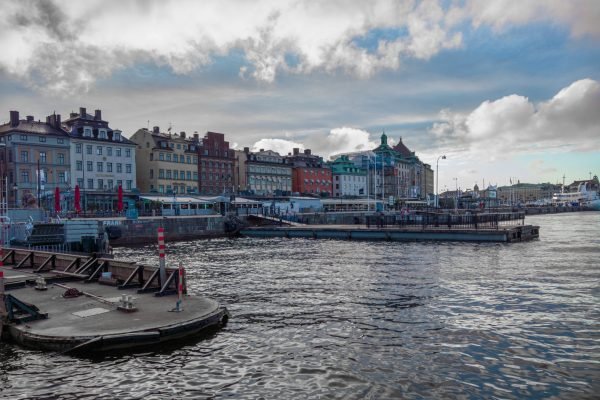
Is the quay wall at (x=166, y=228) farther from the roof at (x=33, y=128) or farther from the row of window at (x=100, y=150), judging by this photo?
the roof at (x=33, y=128)

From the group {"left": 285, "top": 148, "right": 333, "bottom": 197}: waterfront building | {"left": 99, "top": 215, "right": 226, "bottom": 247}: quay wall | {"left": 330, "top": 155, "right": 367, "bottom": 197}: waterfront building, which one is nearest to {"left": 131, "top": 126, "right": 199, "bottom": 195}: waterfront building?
{"left": 99, "top": 215, "right": 226, "bottom": 247}: quay wall

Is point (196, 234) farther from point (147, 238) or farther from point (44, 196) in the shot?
point (44, 196)

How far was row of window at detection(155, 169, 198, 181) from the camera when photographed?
99.8 meters

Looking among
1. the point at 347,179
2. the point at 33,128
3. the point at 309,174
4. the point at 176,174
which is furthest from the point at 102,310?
the point at 347,179

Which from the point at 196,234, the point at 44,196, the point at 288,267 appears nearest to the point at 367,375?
the point at 288,267

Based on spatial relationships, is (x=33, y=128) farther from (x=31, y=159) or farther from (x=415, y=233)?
(x=415, y=233)

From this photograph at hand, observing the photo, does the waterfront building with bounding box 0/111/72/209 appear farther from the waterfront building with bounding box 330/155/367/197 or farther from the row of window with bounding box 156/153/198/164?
the waterfront building with bounding box 330/155/367/197

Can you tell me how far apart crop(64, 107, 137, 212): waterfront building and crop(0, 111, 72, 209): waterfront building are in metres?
2.14

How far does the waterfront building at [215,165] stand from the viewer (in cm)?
10969

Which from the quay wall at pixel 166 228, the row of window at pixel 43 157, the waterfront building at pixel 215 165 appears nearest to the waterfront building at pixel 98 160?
the row of window at pixel 43 157

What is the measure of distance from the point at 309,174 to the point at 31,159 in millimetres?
78283

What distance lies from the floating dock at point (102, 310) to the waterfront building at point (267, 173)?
96.2 m

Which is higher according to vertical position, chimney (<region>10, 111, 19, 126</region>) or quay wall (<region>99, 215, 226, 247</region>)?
chimney (<region>10, 111, 19, 126</region>)

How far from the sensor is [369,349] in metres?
13.8
